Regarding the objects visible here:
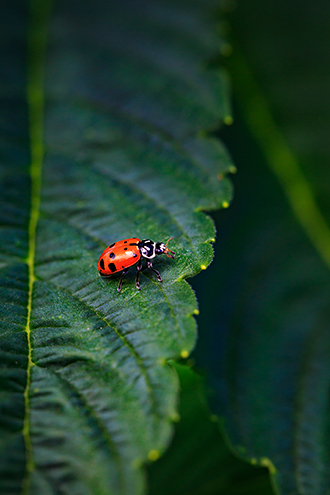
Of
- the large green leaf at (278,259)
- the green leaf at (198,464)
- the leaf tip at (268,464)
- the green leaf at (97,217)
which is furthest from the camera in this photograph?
the green leaf at (198,464)

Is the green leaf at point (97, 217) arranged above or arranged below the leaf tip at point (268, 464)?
above

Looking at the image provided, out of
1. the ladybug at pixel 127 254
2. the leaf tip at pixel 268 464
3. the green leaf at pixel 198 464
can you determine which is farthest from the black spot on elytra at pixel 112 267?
the leaf tip at pixel 268 464

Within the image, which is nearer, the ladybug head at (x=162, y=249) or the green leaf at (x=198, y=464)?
the ladybug head at (x=162, y=249)

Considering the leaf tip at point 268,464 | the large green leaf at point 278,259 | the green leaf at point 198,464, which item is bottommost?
the green leaf at point 198,464

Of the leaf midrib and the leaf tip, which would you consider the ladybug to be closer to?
the leaf midrib

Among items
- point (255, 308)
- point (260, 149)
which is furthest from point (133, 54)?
point (255, 308)

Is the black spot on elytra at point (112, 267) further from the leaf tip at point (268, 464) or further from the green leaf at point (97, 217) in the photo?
the leaf tip at point (268, 464)

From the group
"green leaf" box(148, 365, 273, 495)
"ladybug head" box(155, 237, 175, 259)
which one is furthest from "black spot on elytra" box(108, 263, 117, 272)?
"green leaf" box(148, 365, 273, 495)
